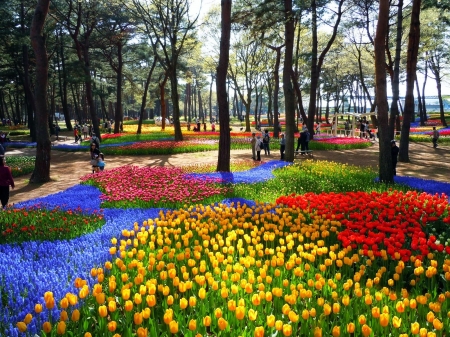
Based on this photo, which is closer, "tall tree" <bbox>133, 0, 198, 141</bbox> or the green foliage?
the green foliage

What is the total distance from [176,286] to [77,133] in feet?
112

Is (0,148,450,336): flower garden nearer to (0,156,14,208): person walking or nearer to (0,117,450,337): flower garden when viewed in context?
(0,117,450,337): flower garden

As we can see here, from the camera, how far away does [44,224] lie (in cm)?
686

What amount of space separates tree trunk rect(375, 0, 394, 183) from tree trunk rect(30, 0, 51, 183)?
1148 cm

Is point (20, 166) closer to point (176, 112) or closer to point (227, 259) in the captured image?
point (176, 112)

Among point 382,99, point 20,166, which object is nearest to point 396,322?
point 382,99

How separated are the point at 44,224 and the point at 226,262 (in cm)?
449

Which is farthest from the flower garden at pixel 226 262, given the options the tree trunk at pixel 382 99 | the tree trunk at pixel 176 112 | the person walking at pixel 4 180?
the tree trunk at pixel 176 112

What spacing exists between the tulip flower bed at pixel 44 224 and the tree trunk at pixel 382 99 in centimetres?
864

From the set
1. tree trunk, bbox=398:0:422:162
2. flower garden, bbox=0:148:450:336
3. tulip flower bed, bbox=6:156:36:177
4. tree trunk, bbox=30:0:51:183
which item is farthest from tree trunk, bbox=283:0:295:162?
tulip flower bed, bbox=6:156:36:177

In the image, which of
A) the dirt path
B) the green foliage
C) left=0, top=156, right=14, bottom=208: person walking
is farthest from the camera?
the dirt path

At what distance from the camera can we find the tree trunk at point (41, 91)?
13133 mm

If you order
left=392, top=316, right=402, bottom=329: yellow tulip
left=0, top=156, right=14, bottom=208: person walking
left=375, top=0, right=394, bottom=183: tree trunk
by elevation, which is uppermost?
left=375, top=0, right=394, bottom=183: tree trunk

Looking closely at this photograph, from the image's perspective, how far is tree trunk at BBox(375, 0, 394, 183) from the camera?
441 inches
